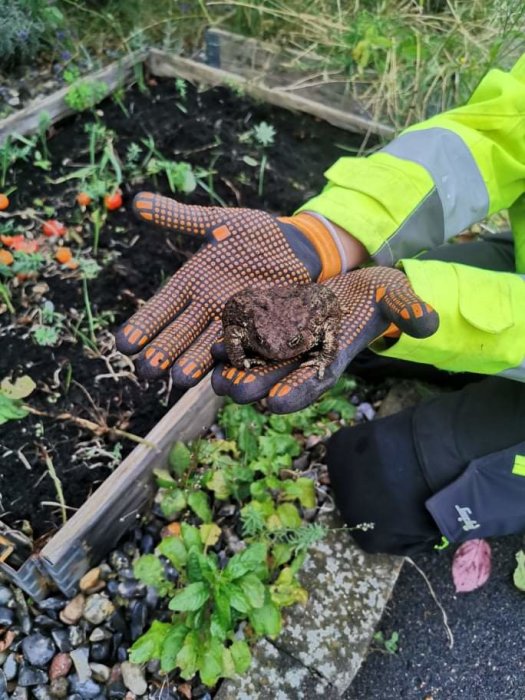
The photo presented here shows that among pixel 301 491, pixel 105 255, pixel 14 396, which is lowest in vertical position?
pixel 301 491

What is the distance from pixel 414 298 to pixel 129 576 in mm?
1276

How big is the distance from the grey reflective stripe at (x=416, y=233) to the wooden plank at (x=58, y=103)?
6.00ft

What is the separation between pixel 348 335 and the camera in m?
1.47

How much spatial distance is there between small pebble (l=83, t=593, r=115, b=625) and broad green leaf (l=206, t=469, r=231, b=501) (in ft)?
1.56

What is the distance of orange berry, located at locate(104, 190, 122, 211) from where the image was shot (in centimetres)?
259

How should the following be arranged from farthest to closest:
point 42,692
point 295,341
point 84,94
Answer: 1. point 84,94
2. point 42,692
3. point 295,341

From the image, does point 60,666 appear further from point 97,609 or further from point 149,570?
point 149,570

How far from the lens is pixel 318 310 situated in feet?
4.90

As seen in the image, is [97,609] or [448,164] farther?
[448,164]

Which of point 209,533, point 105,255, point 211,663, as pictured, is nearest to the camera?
point 211,663

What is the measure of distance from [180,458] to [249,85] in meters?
2.21

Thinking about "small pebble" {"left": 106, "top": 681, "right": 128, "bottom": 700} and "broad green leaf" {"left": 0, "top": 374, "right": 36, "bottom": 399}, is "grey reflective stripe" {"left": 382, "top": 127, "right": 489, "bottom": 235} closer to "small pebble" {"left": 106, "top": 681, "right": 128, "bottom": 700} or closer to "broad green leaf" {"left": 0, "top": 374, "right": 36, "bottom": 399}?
"broad green leaf" {"left": 0, "top": 374, "right": 36, "bottom": 399}

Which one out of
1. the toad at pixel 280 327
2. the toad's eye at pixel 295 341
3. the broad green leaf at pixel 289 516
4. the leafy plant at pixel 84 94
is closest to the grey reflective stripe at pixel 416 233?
the toad at pixel 280 327

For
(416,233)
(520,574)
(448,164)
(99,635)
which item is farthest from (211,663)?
(448,164)
